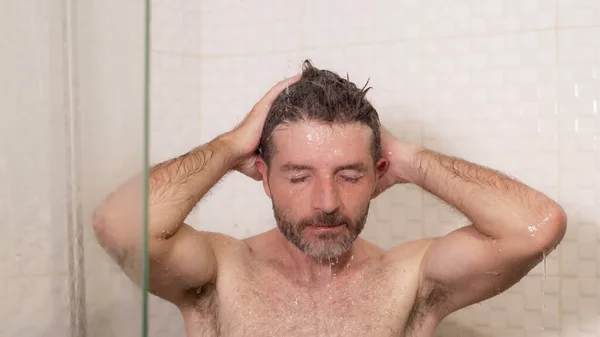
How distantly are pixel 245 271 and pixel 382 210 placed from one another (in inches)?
19.1

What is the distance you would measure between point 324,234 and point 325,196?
65mm

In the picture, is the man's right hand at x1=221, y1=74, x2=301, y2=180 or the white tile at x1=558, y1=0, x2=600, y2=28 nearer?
the man's right hand at x1=221, y1=74, x2=301, y2=180

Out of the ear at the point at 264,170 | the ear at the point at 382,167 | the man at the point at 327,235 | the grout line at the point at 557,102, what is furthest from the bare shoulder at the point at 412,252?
the grout line at the point at 557,102

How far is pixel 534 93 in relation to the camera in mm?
1580

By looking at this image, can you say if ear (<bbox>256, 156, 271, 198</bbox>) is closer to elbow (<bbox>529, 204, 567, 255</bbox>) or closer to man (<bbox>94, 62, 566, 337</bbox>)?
man (<bbox>94, 62, 566, 337</bbox>)

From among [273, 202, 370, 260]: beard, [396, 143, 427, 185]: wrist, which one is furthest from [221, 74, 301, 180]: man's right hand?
[396, 143, 427, 185]: wrist

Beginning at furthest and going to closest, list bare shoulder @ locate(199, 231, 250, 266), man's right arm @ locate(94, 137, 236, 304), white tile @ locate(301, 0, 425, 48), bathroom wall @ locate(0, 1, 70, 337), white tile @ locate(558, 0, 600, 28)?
white tile @ locate(301, 0, 425, 48), white tile @ locate(558, 0, 600, 28), bare shoulder @ locate(199, 231, 250, 266), man's right arm @ locate(94, 137, 236, 304), bathroom wall @ locate(0, 1, 70, 337)

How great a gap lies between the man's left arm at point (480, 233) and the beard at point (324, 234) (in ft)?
0.42

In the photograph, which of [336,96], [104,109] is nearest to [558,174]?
[336,96]

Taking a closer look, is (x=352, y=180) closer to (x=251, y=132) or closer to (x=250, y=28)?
(x=251, y=132)

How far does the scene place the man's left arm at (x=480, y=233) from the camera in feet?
3.96

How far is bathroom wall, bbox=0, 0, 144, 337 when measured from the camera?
0.60 metres

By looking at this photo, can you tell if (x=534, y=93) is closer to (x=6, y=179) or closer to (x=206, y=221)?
(x=206, y=221)

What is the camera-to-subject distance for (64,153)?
635 mm
